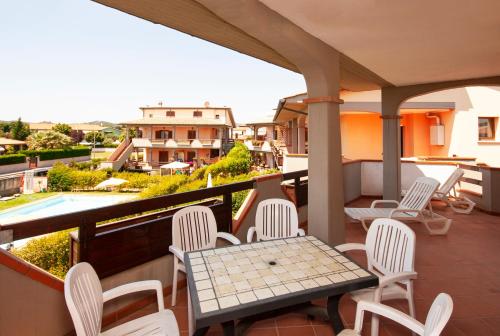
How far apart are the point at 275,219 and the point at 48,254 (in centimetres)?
356

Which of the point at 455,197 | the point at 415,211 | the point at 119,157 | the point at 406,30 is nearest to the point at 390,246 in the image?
the point at 406,30

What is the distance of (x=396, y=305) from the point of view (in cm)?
314

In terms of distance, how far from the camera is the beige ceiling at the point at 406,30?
2.90m

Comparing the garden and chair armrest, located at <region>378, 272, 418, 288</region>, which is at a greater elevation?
chair armrest, located at <region>378, 272, 418, 288</region>

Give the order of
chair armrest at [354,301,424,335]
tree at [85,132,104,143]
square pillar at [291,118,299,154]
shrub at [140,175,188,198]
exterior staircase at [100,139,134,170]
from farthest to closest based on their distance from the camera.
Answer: tree at [85,132,104,143] → exterior staircase at [100,139,134,170] → square pillar at [291,118,299,154] → shrub at [140,175,188,198] → chair armrest at [354,301,424,335]

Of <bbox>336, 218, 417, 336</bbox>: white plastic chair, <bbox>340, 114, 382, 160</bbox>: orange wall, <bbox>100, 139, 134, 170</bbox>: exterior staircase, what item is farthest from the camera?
<bbox>100, 139, 134, 170</bbox>: exterior staircase

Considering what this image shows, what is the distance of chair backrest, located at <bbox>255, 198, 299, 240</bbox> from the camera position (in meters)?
3.65

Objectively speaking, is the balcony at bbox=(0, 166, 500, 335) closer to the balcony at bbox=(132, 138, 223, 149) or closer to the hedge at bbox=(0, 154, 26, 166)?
the balcony at bbox=(132, 138, 223, 149)

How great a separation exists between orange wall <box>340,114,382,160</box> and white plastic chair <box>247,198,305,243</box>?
32.3ft

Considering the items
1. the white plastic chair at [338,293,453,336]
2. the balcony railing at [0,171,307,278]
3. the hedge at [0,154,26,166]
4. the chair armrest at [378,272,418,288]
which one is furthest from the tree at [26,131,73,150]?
the white plastic chair at [338,293,453,336]

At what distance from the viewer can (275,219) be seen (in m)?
3.72

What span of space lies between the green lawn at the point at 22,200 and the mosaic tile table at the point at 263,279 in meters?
21.6

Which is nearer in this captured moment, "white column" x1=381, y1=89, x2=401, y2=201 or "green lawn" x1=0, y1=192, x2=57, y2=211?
"white column" x1=381, y1=89, x2=401, y2=201

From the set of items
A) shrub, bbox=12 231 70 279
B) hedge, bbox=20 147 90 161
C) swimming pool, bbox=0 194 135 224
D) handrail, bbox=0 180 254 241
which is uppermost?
hedge, bbox=20 147 90 161
